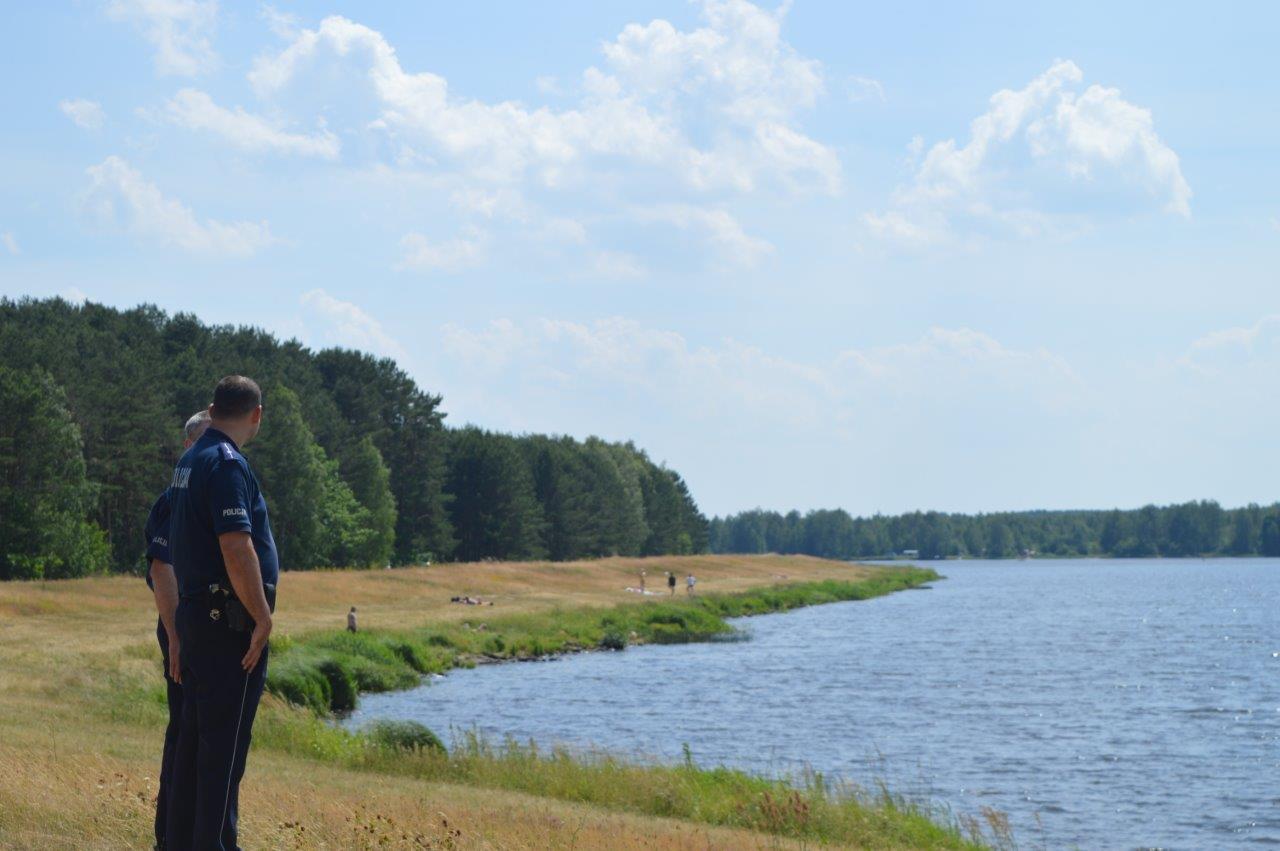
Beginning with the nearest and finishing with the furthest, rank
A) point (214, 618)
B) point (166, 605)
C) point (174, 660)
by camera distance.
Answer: point (214, 618), point (174, 660), point (166, 605)

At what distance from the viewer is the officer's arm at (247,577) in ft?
22.4

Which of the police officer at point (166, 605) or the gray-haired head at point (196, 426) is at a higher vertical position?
the gray-haired head at point (196, 426)

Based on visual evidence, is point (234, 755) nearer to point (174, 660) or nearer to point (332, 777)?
point (174, 660)

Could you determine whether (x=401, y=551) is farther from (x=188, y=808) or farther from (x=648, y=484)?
(x=188, y=808)

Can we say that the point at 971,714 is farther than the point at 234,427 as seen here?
Yes

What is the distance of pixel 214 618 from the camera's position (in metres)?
6.95

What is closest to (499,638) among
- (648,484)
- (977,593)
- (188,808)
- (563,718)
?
(563,718)

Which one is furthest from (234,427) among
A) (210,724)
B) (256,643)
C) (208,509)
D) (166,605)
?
(210,724)

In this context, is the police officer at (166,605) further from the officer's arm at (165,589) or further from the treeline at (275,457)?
the treeline at (275,457)

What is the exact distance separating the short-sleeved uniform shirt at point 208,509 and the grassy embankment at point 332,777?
299 centimetres

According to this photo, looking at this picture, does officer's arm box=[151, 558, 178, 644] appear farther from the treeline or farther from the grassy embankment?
the treeline

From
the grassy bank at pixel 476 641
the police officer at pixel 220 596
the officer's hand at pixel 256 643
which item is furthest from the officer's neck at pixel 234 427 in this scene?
the grassy bank at pixel 476 641

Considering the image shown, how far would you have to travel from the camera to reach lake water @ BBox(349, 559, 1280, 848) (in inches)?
950

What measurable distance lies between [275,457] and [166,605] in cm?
6963
